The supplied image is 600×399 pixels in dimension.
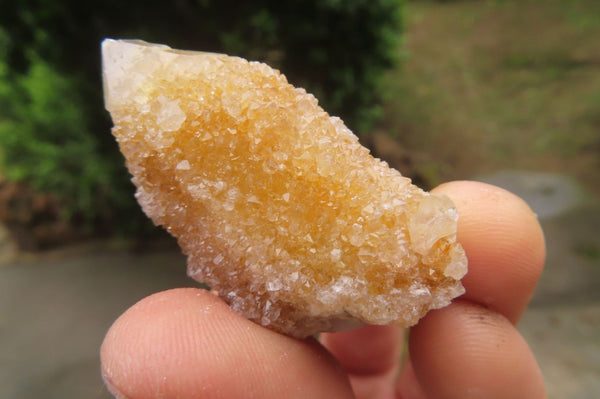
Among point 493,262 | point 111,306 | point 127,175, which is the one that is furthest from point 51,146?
point 493,262

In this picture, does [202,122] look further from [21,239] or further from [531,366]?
[21,239]

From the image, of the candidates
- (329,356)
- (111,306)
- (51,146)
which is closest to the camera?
(329,356)

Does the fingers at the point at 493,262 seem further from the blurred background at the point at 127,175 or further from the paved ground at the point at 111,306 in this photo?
the paved ground at the point at 111,306

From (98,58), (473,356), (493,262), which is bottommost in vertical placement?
(473,356)

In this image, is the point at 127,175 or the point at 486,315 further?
the point at 127,175

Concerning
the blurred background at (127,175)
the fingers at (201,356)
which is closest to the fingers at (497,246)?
the fingers at (201,356)

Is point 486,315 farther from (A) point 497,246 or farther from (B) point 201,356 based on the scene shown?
(B) point 201,356
